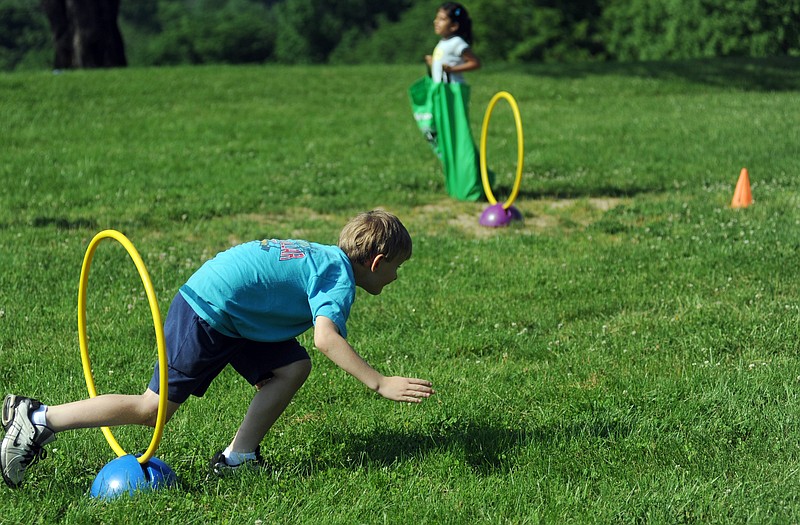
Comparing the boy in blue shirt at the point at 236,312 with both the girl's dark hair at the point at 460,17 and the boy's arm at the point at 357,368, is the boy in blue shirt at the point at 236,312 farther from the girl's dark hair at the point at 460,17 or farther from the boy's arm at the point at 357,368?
the girl's dark hair at the point at 460,17

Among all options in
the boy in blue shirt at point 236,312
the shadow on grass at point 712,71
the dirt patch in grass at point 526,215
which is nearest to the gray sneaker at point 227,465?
the boy in blue shirt at point 236,312

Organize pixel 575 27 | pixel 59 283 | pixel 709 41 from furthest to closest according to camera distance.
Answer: pixel 575 27 → pixel 709 41 → pixel 59 283

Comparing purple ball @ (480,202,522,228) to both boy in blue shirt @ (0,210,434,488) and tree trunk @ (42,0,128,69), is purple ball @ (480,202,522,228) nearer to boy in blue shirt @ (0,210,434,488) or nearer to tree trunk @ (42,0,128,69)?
boy in blue shirt @ (0,210,434,488)

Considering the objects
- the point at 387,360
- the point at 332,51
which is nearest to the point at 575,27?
the point at 332,51

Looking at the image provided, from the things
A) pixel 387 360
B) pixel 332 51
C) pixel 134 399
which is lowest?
pixel 332 51

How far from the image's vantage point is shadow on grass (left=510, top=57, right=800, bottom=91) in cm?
2083

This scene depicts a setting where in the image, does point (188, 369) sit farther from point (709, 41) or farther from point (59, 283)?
point (709, 41)

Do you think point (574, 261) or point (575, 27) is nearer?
point (574, 261)

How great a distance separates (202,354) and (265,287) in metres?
0.43

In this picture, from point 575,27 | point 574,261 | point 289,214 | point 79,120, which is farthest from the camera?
point 575,27

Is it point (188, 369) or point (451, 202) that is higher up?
point (188, 369)

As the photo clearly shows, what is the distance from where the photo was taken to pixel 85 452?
4809 millimetres

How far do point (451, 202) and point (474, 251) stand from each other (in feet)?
7.93

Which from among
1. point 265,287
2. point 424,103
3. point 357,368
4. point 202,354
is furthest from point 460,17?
point 357,368
